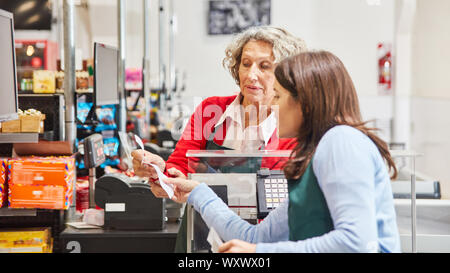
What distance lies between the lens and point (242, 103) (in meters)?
2.44

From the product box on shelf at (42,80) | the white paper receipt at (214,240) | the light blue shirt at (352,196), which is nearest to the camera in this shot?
the light blue shirt at (352,196)

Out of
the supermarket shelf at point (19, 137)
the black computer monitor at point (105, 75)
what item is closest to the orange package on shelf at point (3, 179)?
the supermarket shelf at point (19, 137)

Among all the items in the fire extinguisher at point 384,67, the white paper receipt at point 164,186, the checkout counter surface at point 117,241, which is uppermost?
the fire extinguisher at point 384,67

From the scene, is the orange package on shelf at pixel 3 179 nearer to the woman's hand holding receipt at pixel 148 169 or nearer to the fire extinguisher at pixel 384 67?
the woman's hand holding receipt at pixel 148 169

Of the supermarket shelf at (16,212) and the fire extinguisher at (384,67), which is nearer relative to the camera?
the supermarket shelf at (16,212)

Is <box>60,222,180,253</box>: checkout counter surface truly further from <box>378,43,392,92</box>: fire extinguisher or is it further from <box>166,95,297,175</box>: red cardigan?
<box>378,43,392,92</box>: fire extinguisher

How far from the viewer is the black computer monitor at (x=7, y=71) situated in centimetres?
224

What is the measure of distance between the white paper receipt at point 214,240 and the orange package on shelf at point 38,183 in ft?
5.02

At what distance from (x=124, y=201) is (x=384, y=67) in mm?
7211

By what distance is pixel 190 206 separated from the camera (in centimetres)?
174

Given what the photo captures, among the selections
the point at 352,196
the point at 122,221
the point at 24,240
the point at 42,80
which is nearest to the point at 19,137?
the point at 24,240

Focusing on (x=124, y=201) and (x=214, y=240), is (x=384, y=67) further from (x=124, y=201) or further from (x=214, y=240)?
(x=214, y=240)

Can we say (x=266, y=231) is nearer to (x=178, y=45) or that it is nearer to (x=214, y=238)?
(x=214, y=238)
